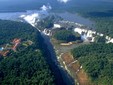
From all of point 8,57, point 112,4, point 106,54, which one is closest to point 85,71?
point 106,54

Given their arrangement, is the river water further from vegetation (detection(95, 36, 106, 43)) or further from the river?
vegetation (detection(95, 36, 106, 43))

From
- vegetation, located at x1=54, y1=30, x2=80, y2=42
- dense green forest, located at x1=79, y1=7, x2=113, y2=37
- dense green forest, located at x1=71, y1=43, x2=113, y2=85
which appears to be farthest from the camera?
dense green forest, located at x1=79, y1=7, x2=113, y2=37

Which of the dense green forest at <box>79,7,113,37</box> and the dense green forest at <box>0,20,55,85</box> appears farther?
the dense green forest at <box>79,7,113,37</box>

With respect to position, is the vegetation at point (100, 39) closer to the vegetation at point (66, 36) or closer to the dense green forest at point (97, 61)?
the vegetation at point (66, 36)

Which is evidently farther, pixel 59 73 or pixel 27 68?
pixel 59 73

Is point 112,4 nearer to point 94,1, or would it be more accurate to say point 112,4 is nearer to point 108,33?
point 94,1

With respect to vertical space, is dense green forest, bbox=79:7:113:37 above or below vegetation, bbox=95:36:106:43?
above

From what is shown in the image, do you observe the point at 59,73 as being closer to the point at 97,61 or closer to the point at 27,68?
the point at 27,68

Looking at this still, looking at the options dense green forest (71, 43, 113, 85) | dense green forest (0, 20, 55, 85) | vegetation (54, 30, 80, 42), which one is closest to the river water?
dense green forest (0, 20, 55, 85)

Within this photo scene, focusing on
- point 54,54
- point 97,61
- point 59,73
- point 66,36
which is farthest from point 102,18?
point 59,73

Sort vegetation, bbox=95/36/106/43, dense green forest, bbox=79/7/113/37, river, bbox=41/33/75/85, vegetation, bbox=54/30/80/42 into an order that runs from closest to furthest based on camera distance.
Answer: river, bbox=41/33/75/85 < vegetation, bbox=95/36/106/43 < vegetation, bbox=54/30/80/42 < dense green forest, bbox=79/7/113/37
